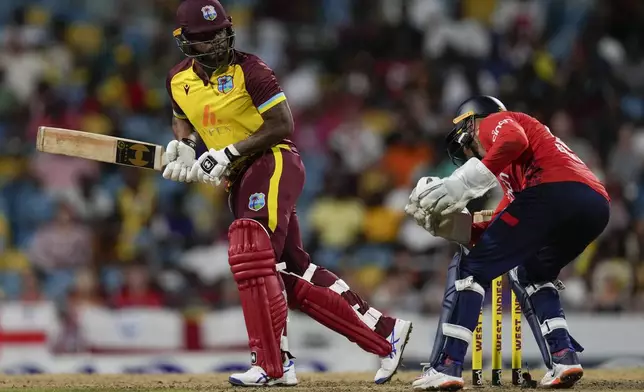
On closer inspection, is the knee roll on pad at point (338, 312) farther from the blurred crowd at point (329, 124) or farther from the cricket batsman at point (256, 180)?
the blurred crowd at point (329, 124)

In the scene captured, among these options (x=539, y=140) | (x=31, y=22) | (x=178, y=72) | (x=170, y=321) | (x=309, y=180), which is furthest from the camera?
(x=31, y=22)

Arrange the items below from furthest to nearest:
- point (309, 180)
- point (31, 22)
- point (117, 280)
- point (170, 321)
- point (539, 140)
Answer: point (31, 22)
point (309, 180)
point (117, 280)
point (170, 321)
point (539, 140)

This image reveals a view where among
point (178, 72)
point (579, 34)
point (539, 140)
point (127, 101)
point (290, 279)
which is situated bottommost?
point (290, 279)

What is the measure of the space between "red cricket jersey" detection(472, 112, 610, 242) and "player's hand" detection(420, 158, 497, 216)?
0.21 feet

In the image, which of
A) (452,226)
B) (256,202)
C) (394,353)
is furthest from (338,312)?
(452,226)

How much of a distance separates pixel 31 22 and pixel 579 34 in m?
7.32

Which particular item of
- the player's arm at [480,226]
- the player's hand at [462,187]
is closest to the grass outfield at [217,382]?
the player's arm at [480,226]

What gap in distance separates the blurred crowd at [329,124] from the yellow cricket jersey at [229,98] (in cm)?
484

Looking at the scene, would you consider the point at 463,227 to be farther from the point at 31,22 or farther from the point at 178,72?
the point at 31,22

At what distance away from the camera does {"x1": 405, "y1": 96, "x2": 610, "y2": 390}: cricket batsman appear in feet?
22.1

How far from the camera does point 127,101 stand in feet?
48.7

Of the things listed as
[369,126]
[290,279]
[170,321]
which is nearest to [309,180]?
[369,126]

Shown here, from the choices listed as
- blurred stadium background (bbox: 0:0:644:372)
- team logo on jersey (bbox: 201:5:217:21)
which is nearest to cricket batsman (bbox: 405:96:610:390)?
team logo on jersey (bbox: 201:5:217:21)

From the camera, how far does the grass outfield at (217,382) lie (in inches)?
293
